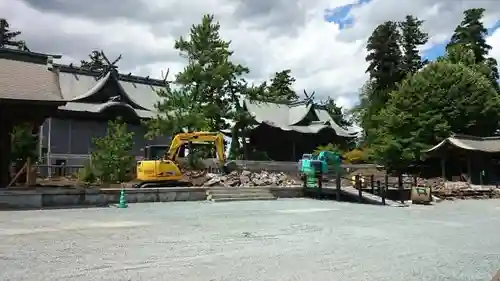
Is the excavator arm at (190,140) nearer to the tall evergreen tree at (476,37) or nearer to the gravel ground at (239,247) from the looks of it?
the gravel ground at (239,247)

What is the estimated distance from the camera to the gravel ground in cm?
677

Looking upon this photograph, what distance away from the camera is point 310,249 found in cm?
888

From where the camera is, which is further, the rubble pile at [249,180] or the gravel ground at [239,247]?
the rubble pile at [249,180]

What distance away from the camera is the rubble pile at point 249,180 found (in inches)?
947

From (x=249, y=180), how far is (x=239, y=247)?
15.9m

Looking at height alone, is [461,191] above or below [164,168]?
below

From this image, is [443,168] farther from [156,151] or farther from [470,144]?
[156,151]

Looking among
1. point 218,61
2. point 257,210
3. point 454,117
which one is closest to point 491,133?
point 454,117

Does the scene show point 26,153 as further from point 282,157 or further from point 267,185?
point 282,157

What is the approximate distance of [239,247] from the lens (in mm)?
8945

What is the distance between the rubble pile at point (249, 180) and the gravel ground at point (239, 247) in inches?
344

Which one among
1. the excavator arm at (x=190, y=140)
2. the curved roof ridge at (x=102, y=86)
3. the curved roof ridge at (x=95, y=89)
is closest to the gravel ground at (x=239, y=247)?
the excavator arm at (x=190, y=140)

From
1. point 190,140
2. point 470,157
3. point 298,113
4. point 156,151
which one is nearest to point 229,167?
point 156,151

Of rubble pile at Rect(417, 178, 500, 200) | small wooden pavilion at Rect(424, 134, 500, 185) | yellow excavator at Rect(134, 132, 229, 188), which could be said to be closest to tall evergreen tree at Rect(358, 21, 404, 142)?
small wooden pavilion at Rect(424, 134, 500, 185)
